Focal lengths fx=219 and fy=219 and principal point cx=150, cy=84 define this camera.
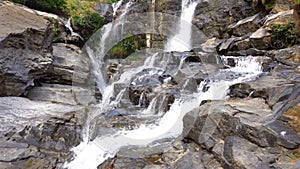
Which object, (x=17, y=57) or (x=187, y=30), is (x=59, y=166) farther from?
(x=187, y=30)

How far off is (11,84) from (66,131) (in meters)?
3.03

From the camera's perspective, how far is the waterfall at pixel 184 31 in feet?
48.1

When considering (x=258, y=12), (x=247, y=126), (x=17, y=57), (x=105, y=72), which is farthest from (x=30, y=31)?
(x=258, y=12)

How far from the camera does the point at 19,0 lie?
1197 centimetres

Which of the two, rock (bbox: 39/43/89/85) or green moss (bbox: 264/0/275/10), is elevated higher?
green moss (bbox: 264/0/275/10)

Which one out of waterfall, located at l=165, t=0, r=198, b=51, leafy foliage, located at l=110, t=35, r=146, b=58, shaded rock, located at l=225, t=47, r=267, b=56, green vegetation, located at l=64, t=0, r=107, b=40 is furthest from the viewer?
waterfall, located at l=165, t=0, r=198, b=51

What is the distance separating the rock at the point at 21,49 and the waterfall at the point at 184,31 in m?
8.60

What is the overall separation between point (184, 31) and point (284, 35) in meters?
7.16

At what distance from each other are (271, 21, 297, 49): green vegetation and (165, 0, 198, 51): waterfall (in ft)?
20.3

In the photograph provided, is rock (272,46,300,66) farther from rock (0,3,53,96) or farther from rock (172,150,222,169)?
rock (0,3,53,96)

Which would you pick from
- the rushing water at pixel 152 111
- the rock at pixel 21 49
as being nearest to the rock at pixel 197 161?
the rushing water at pixel 152 111

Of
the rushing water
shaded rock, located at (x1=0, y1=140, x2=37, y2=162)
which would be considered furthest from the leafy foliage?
shaded rock, located at (x1=0, y1=140, x2=37, y2=162)

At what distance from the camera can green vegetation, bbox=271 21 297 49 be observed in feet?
28.3

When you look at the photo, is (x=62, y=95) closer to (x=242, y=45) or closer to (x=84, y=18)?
(x=242, y=45)
